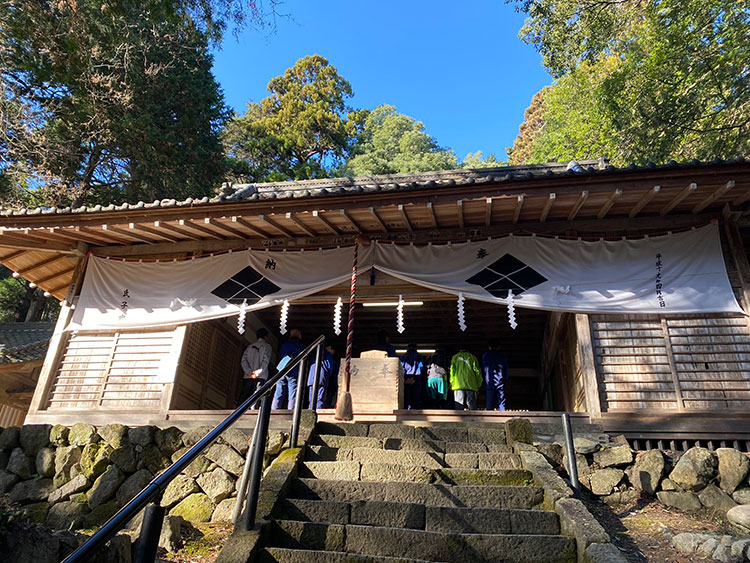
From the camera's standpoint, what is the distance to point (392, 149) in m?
38.3

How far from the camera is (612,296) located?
788 cm

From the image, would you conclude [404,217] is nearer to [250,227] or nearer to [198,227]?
[250,227]

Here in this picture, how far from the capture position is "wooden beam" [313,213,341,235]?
26.5ft

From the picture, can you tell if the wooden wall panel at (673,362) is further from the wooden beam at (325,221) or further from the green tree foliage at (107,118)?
the green tree foliage at (107,118)

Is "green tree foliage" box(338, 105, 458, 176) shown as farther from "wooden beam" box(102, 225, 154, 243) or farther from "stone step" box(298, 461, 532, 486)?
"stone step" box(298, 461, 532, 486)

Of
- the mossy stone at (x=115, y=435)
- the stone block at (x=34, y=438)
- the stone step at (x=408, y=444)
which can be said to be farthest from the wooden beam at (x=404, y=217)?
the stone block at (x=34, y=438)

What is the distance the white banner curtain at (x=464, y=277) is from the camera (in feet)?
25.7

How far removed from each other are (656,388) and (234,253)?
7.16 metres

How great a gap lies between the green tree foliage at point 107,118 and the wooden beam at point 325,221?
4.16 meters

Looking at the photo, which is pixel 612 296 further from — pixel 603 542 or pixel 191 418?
pixel 191 418

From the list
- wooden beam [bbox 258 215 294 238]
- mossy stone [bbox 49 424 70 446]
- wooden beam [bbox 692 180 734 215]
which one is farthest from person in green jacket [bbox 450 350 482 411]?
mossy stone [bbox 49 424 70 446]

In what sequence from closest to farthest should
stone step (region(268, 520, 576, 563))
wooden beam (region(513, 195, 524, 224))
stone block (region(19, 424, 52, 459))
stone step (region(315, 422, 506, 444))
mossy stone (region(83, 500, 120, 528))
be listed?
stone step (region(268, 520, 576, 563))
stone step (region(315, 422, 506, 444))
mossy stone (region(83, 500, 120, 528))
wooden beam (region(513, 195, 524, 224))
stone block (region(19, 424, 52, 459))

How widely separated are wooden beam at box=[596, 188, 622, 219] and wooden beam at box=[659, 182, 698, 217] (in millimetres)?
830

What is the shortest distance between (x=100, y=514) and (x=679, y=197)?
30.0 feet
